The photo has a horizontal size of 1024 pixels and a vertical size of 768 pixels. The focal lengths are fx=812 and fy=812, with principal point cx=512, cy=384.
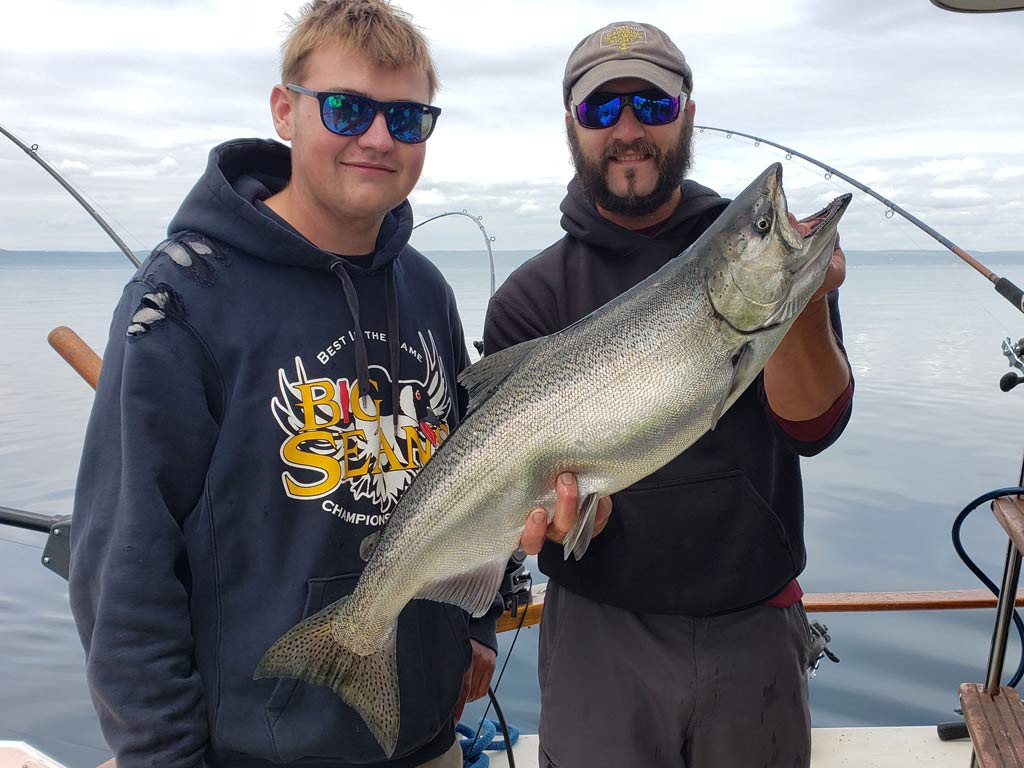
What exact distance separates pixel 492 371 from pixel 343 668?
927mm

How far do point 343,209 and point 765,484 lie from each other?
1.60 m

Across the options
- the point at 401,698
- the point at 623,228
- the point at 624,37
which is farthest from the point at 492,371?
the point at 624,37

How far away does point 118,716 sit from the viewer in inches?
78.6

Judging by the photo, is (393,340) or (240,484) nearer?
(240,484)

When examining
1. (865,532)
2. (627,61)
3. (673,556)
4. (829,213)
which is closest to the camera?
(829,213)

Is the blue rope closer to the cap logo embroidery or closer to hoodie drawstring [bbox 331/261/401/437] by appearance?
hoodie drawstring [bbox 331/261/401/437]

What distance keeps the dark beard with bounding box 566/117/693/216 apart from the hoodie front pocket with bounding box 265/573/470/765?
4.95 feet

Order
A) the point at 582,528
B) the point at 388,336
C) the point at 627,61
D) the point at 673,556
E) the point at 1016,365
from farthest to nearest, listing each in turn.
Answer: the point at 1016,365
the point at 627,61
the point at 673,556
the point at 388,336
the point at 582,528

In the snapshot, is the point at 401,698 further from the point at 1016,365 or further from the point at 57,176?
the point at 57,176

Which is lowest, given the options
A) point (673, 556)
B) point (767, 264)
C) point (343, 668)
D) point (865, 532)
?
point (865, 532)

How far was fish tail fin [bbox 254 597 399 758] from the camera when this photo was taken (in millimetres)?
2123

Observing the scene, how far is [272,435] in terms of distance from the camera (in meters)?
2.23

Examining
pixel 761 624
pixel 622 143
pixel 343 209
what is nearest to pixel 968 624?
pixel 761 624

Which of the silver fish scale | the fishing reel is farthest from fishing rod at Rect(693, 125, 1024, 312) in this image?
the silver fish scale
